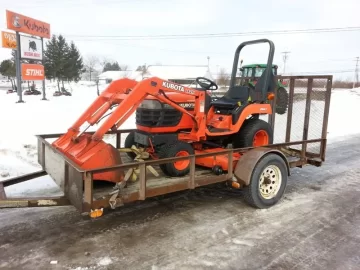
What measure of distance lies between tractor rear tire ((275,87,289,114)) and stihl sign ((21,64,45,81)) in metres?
14.5

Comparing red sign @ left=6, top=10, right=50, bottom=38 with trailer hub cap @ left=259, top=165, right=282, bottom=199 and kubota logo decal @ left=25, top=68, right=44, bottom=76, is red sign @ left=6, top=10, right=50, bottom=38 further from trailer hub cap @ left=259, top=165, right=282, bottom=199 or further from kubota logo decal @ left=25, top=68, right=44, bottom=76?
trailer hub cap @ left=259, top=165, right=282, bottom=199

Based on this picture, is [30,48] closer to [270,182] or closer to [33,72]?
[33,72]

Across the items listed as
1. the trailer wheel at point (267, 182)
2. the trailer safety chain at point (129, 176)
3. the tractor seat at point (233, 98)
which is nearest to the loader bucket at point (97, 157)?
the trailer safety chain at point (129, 176)

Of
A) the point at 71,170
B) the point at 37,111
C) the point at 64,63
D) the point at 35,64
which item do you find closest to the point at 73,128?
the point at 71,170

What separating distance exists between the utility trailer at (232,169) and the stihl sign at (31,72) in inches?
545

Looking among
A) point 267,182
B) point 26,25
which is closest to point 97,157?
point 267,182

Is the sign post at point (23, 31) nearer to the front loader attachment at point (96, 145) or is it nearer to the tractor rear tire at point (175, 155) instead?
the front loader attachment at point (96, 145)

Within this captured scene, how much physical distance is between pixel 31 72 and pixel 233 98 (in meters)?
15.2

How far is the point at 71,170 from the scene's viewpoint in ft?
11.3

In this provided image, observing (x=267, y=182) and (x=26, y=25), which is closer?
(x=267, y=182)

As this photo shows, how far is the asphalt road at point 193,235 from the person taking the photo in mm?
3309

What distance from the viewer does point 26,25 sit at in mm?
17625

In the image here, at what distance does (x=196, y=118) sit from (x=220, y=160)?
2.27 ft

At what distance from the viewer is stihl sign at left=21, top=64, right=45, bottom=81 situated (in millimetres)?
17384
